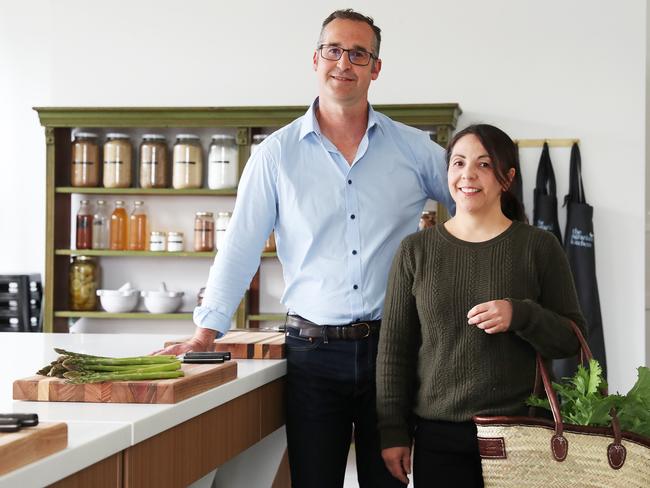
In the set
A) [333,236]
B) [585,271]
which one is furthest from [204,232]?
[333,236]

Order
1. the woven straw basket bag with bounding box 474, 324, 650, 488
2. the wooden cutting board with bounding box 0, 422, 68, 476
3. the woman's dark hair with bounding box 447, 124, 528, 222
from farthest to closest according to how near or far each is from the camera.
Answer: the woman's dark hair with bounding box 447, 124, 528, 222, the woven straw basket bag with bounding box 474, 324, 650, 488, the wooden cutting board with bounding box 0, 422, 68, 476

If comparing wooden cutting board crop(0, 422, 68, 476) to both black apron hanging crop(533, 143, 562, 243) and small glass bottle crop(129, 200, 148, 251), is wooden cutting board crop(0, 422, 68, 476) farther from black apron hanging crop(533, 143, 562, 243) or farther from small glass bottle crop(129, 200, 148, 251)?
small glass bottle crop(129, 200, 148, 251)

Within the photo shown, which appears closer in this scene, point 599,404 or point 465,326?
point 599,404

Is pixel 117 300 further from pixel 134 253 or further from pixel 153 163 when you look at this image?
pixel 153 163

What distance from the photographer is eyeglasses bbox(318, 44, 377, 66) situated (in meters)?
2.38

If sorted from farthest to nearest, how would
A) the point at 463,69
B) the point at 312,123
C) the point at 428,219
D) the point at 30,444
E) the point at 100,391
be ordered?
the point at 463,69
the point at 428,219
the point at 312,123
the point at 100,391
the point at 30,444

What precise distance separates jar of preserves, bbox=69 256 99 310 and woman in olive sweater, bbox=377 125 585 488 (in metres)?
3.65

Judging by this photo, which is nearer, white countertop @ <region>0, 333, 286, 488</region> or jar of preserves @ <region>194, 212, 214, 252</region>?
white countertop @ <region>0, 333, 286, 488</region>

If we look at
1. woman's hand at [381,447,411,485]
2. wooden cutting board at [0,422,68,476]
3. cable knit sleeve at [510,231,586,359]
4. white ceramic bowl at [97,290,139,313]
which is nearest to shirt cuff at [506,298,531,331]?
cable knit sleeve at [510,231,586,359]

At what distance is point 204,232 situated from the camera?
5406mm

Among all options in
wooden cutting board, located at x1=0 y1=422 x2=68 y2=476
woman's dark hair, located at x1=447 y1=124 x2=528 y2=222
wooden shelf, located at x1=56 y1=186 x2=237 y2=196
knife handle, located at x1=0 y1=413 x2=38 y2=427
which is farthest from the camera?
wooden shelf, located at x1=56 y1=186 x2=237 y2=196

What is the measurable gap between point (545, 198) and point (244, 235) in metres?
2.96

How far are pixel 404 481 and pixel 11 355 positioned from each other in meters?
1.12

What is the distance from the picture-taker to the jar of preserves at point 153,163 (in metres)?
5.39
